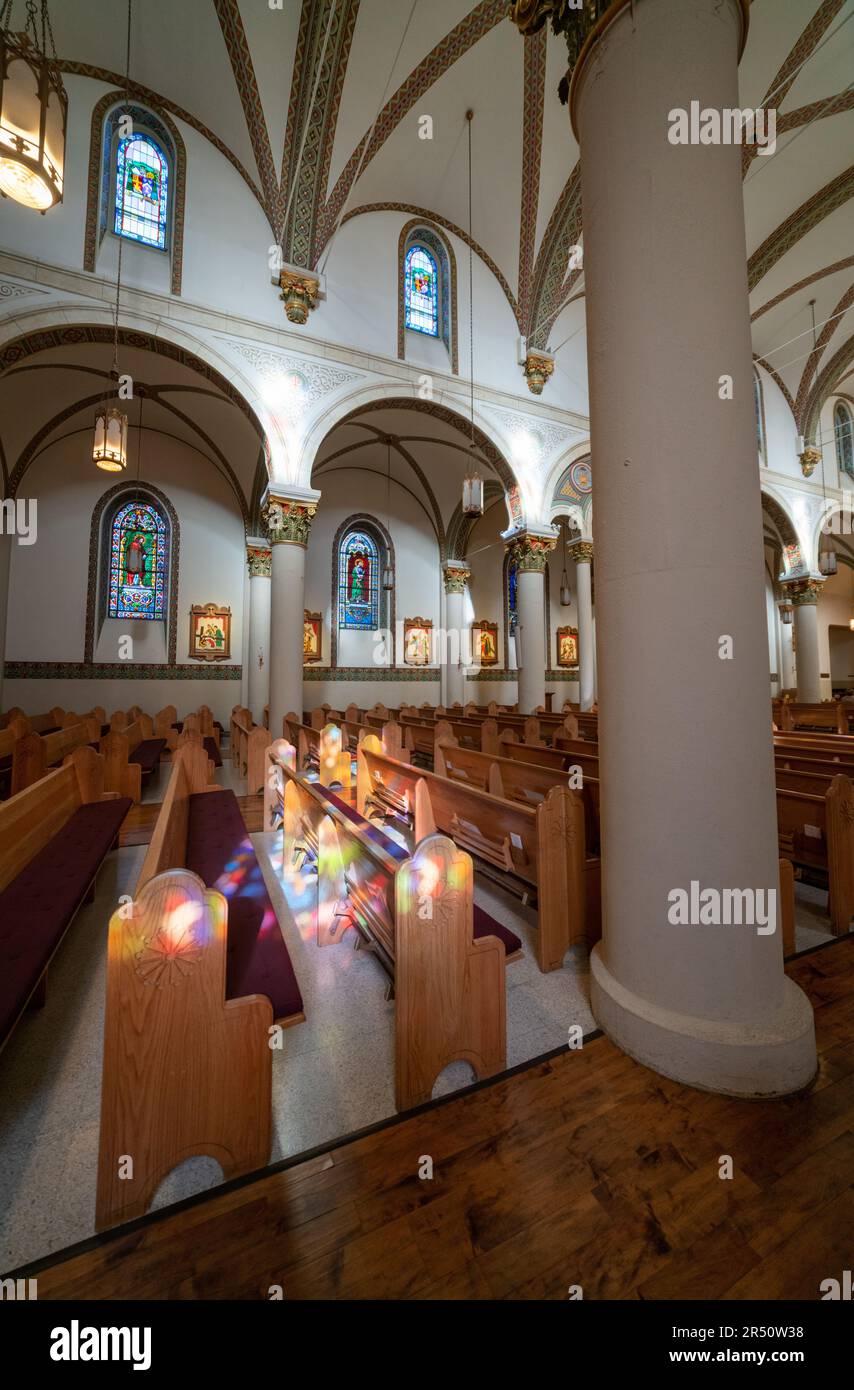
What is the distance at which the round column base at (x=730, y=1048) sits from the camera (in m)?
1.79

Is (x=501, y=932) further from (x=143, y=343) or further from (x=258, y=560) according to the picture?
(x=258, y=560)

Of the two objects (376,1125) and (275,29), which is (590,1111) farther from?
(275,29)

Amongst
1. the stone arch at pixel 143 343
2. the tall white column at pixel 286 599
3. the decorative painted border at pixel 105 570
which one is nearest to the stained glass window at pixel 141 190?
the stone arch at pixel 143 343

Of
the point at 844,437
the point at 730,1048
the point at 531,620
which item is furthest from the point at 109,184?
the point at 844,437

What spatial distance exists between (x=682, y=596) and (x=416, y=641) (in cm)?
1327

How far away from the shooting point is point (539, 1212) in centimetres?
140

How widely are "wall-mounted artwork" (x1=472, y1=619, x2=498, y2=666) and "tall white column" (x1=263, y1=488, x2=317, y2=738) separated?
8449 millimetres

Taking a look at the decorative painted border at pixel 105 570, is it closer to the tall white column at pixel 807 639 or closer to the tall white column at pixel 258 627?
the tall white column at pixel 258 627

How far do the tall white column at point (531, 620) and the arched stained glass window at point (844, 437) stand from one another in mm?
11190

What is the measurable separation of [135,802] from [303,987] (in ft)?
13.6

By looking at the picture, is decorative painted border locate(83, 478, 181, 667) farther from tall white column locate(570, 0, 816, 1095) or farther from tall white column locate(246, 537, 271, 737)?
tall white column locate(570, 0, 816, 1095)

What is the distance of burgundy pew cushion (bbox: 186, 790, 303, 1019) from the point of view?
71.7 inches
